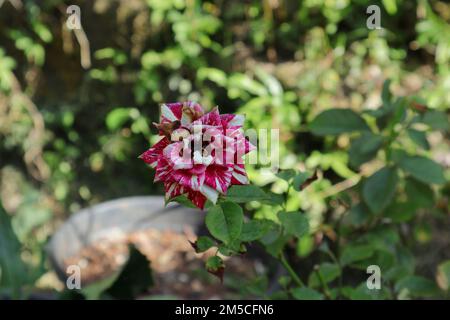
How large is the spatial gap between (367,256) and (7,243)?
2.83 ft

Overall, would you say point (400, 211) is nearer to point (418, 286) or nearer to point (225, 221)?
point (418, 286)

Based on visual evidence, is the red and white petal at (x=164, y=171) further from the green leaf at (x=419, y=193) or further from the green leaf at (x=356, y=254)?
the green leaf at (x=419, y=193)

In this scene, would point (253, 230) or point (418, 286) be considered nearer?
point (253, 230)

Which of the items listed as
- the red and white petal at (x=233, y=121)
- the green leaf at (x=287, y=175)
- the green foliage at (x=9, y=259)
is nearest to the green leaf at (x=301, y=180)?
the green leaf at (x=287, y=175)

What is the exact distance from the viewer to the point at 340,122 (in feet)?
4.60

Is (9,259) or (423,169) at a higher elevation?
(423,169)

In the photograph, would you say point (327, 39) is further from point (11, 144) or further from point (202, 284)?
point (11, 144)

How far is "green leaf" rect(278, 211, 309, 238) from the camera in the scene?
3.17 ft

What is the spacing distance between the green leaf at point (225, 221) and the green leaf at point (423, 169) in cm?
66

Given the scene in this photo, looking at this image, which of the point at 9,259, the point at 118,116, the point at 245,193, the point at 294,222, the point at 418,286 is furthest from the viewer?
the point at 118,116

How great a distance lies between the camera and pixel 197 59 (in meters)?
2.27

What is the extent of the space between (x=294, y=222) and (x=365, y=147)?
17.2 inches

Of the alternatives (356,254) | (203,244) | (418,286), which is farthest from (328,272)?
(203,244)
